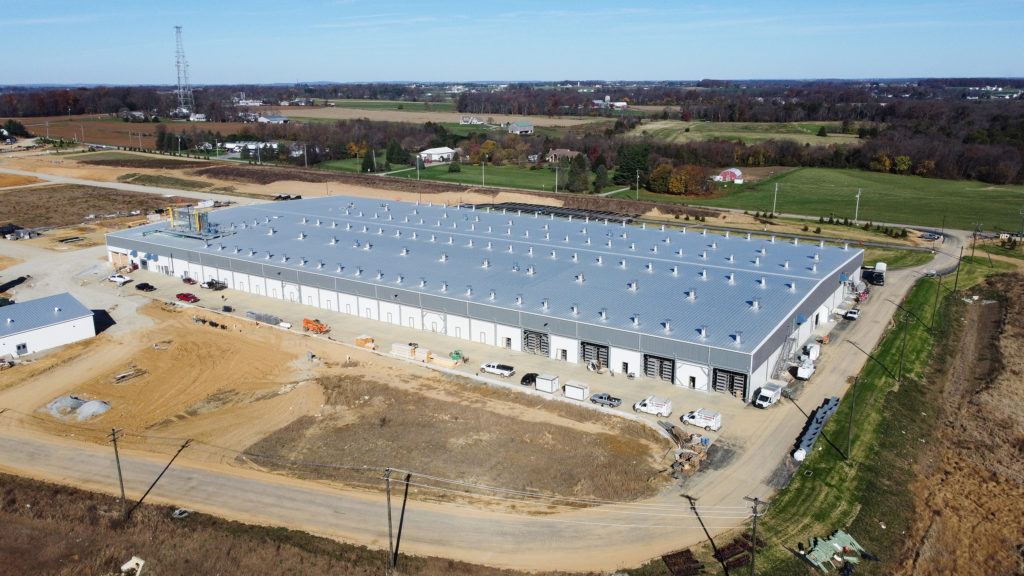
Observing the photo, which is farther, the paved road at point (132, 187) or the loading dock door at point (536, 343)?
the paved road at point (132, 187)

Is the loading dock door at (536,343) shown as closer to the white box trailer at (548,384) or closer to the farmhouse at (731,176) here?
the white box trailer at (548,384)

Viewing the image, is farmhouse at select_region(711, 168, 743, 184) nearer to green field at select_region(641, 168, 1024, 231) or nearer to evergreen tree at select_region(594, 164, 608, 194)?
green field at select_region(641, 168, 1024, 231)

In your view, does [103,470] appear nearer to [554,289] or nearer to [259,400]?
[259,400]

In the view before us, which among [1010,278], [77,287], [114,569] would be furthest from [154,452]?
[1010,278]

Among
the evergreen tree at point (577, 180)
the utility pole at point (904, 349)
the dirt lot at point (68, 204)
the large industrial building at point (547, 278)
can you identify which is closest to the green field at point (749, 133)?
the evergreen tree at point (577, 180)

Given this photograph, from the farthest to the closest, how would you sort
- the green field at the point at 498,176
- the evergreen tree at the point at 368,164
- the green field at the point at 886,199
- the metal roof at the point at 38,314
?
the evergreen tree at the point at 368,164
the green field at the point at 498,176
the green field at the point at 886,199
the metal roof at the point at 38,314

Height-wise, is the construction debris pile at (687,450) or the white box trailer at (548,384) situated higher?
the white box trailer at (548,384)

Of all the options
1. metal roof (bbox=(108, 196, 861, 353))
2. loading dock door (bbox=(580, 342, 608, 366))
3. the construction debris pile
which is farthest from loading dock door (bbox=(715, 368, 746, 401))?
loading dock door (bbox=(580, 342, 608, 366))

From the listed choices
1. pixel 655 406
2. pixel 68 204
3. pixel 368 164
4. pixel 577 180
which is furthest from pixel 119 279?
pixel 368 164

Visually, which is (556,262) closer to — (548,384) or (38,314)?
(548,384)
